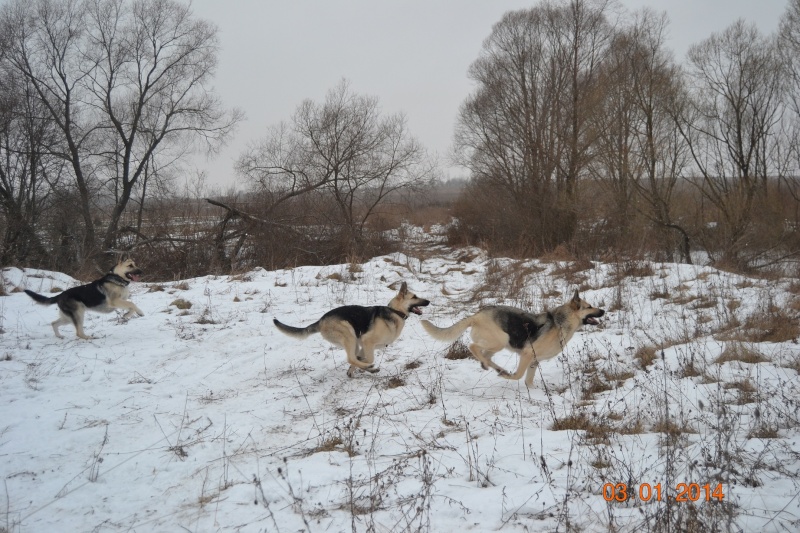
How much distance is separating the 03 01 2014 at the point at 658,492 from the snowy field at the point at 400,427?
0.06 feet

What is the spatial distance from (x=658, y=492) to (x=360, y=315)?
462 cm

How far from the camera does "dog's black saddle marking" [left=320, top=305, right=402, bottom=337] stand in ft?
22.2

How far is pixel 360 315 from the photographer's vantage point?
22.6 feet

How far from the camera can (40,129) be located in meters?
17.9

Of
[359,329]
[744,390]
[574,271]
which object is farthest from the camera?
[574,271]

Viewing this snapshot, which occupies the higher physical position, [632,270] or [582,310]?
[632,270]

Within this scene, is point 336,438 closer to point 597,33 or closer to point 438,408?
point 438,408

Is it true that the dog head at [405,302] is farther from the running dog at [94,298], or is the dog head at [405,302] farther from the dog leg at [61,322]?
the dog leg at [61,322]

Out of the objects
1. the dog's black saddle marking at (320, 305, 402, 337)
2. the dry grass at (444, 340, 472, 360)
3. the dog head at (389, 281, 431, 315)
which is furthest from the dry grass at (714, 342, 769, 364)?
the dog's black saddle marking at (320, 305, 402, 337)

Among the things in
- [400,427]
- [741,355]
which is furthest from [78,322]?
[741,355]

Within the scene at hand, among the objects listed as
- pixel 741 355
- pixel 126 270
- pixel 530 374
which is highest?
pixel 126 270

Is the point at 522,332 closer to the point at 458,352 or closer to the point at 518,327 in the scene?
the point at 518,327

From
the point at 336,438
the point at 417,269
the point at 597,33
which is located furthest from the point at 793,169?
the point at 336,438

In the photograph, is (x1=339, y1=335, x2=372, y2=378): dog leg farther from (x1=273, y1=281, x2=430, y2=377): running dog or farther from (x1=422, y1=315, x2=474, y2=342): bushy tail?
(x1=422, y1=315, x2=474, y2=342): bushy tail
